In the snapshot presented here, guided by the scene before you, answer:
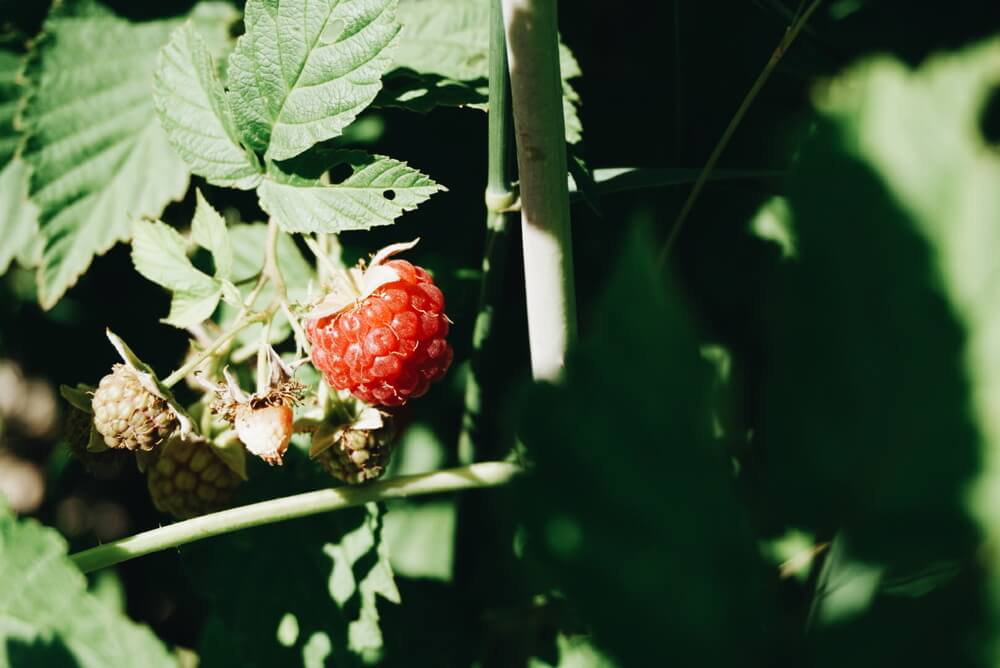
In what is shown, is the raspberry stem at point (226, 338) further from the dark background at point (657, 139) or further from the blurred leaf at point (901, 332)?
the blurred leaf at point (901, 332)

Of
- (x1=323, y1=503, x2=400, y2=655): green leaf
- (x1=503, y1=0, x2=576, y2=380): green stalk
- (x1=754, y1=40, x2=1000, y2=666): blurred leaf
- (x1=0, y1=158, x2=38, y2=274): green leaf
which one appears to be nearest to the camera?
(x1=754, y1=40, x2=1000, y2=666): blurred leaf

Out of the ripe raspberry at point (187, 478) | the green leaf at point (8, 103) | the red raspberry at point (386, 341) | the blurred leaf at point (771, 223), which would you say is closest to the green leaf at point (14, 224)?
the green leaf at point (8, 103)

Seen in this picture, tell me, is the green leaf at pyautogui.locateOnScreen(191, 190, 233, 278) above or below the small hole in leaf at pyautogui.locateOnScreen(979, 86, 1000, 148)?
below

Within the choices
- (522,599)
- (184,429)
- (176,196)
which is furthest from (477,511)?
(176,196)

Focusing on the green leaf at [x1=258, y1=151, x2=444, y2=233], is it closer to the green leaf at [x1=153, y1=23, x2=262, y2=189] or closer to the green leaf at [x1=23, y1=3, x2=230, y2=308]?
the green leaf at [x1=153, y1=23, x2=262, y2=189]

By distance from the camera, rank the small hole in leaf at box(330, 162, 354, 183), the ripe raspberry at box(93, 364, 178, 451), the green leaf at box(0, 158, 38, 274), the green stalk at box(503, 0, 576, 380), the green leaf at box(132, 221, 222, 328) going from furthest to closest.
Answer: the green leaf at box(0, 158, 38, 274) → the small hole in leaf at box(330, 162, 354, 183) → the green leaf at box(132, 221, 222, 328) → the ripe raspberry at box(93, 364, 178, 451) → the green stalk at box(503, 0, 576, 380)

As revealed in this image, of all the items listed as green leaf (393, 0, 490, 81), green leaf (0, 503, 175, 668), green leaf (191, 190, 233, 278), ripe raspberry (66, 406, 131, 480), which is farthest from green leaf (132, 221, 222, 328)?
green leaf (393, 0, 490, 81)
